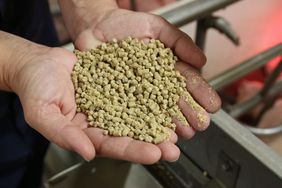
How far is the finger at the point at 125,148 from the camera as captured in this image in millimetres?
662

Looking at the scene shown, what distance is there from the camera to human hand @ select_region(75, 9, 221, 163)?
0.68 metres

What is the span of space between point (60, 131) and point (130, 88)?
199 millimetres

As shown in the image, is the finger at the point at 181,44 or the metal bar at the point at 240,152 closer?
the metal bar at the point at 240,152

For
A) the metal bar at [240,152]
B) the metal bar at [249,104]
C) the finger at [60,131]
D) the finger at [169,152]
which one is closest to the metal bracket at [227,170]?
the metal bar at [240,152]

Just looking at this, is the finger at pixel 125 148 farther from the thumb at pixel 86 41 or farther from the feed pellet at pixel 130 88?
the thumb at pixel 86 41

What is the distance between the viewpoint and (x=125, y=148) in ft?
2.23

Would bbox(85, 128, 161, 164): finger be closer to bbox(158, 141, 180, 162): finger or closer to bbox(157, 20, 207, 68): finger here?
bbox(158, 141, 180, 162): finger

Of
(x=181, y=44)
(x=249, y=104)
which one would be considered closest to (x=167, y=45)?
(x=181, y=44)

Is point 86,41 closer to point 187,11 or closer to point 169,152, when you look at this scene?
point 187,11

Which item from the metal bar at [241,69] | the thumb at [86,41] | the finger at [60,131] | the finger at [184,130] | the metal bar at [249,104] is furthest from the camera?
the metal bar at [249,104]

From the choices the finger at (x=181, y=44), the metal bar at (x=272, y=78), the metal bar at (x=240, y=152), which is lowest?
the metal bar at (x=272, y=78)

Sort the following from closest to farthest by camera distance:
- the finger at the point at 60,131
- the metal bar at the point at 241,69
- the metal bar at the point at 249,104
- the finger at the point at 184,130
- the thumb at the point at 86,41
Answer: the finger at the point at 60,131, the finger at the point at 184,130, the thumb at the point at 86,41, the metal bar at the point at 241,69, the metal bar at the point at 249,104

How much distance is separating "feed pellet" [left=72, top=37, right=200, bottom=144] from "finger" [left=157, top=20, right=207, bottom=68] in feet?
0.06

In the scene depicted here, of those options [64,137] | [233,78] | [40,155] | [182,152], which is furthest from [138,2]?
[64,137]
